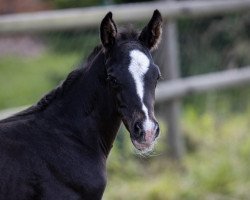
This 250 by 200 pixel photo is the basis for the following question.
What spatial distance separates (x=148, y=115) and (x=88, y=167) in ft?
1.66

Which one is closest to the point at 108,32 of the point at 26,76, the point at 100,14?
the point at 100,14

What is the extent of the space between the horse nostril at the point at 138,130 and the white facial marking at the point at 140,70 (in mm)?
27

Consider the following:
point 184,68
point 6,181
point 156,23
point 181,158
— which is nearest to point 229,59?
point 184,68

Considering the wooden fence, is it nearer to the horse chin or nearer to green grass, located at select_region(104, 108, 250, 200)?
green grass, located at select_region(104, 108, 250, 200)

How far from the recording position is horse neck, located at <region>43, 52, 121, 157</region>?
4512 mm

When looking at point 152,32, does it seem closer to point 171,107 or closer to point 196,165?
point 196,165

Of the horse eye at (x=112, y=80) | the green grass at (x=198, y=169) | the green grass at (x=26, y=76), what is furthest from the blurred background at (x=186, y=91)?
the horse eye at (x=112, y=80)

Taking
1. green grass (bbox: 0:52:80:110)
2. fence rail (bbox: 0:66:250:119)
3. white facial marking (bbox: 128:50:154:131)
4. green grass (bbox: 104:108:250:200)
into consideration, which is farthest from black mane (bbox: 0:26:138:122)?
green grass (bbox: 0:52:80:110)

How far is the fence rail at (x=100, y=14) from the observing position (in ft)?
21.6

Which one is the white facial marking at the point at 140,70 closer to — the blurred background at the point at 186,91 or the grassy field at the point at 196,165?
the grassy field at the point at 196,165

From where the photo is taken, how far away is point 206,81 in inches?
315

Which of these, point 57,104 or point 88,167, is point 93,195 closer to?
point 88,167

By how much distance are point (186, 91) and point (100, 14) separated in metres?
1.29

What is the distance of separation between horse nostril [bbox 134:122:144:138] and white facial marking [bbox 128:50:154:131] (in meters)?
0.03
